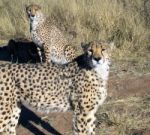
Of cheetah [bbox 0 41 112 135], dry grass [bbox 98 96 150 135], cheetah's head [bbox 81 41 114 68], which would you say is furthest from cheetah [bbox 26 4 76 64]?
cheetah's head [bbox 81 41 114 68]

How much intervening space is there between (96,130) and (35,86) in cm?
103

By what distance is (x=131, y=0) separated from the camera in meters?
10.3

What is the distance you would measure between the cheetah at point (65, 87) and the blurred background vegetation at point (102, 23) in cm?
245

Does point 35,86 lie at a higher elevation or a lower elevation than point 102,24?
higher

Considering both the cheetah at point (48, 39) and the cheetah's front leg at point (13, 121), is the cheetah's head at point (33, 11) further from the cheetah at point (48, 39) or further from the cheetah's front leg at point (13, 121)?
the cheetah's front leg at point (13, 121)

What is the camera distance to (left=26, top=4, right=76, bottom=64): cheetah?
7922mm

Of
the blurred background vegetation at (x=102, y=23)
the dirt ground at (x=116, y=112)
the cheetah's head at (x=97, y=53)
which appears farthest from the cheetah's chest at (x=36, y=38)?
the cheetah's head at (x=97, y=53)

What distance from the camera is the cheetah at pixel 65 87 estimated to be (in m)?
4.91

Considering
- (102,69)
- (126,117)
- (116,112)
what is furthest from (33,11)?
(102,69)

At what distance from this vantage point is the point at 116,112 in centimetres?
606

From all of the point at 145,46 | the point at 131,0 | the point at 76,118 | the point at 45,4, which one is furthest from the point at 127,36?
the point at 76,118

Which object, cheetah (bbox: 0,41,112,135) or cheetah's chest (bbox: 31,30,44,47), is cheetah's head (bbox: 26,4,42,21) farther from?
cheetah (bbox: 0,41,112,135)

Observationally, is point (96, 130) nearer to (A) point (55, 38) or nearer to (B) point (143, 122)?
(B) point (143, 122)

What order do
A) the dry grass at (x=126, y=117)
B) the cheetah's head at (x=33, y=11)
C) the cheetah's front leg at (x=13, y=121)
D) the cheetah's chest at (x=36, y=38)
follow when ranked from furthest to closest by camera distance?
1. the cheetah's chest at (x=36, y=38)
2. the cheetah's head at (x=33, y=11)
3. the dry grass at (x=126, y=117)
4. the cheetah's front leg at (x=13, y=121)
